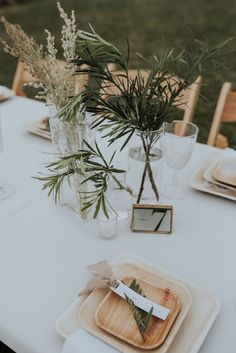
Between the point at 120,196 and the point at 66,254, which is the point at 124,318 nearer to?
the point at 66,254

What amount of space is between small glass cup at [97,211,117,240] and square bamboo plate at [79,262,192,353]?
12cm

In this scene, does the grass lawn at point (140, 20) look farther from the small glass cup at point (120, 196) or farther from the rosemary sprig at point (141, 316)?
the rosemary sprig at point (141, 316)

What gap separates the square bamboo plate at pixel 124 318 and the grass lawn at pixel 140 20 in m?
3.13

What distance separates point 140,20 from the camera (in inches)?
218

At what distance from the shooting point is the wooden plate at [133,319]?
0.76m

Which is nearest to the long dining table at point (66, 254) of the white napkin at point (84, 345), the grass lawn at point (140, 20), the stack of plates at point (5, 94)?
the white napkin at point (84, 345)

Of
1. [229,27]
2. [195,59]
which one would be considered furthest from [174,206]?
[229,27]

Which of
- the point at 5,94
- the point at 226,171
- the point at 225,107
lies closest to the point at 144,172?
the point at 226,171

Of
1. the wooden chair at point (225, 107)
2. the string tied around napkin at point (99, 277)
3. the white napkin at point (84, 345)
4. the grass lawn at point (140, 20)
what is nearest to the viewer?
the white napkin at point (84, 345)

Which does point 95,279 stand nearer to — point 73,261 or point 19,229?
point 73,261

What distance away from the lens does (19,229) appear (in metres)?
1.09

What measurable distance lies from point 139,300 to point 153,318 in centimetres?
5

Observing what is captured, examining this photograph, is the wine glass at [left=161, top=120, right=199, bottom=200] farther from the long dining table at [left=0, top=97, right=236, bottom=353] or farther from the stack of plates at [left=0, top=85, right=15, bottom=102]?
the stack of plates at [left=0, top=85, right=15, bottom=102]

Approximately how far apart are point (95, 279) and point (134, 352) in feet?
0.59
